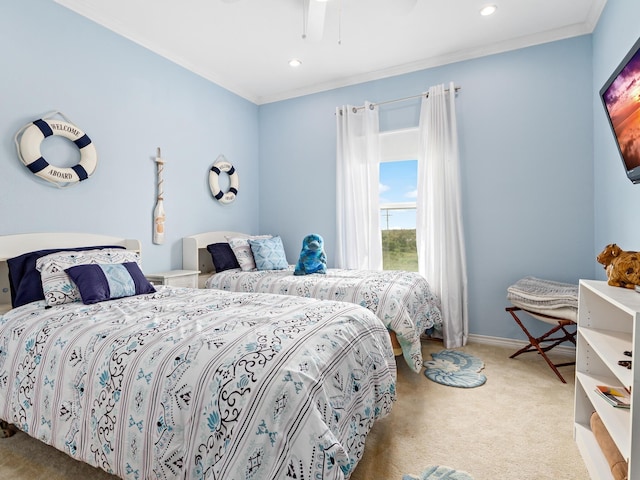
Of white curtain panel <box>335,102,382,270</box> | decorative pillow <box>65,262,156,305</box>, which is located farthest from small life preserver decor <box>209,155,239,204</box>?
decorative pillow <box>65,262,156,305</box>

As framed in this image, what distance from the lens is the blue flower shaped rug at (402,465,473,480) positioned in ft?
4.97

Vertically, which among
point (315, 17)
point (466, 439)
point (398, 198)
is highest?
point (315, 17)

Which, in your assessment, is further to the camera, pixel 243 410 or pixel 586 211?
pixel 586 211

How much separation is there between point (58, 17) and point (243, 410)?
3.00m

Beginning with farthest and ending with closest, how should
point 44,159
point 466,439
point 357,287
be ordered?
point 357,287 < point 44,159 < point 466,439

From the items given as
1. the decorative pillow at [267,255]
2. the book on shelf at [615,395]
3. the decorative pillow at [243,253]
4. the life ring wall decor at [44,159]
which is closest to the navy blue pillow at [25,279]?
the life ring wall decor at [44,159]

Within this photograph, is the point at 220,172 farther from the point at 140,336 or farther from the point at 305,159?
the point at 140,336

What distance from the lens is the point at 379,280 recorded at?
2850 mm

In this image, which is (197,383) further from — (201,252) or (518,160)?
(518,160)


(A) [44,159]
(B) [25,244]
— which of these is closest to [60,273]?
(B) [25,244]

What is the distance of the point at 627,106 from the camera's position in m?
1.70

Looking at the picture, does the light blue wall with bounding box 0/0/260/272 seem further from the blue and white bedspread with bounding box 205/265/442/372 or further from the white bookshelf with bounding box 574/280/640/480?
the white bookshelf with bounding box 574/280/640/480

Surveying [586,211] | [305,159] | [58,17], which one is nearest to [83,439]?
[58,17]

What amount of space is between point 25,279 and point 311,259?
205cm
